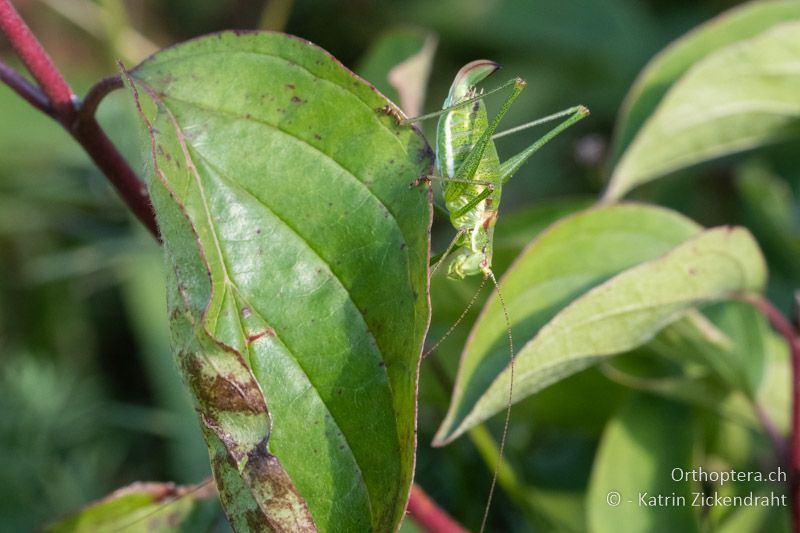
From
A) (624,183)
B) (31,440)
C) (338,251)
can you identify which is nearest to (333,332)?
(338,251)

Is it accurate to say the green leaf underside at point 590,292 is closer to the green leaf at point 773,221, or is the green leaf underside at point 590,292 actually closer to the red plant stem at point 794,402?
the red plant stem at point 794,402

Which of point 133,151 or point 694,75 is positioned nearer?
point 694,75

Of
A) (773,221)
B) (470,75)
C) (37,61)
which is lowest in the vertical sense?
(773,221)

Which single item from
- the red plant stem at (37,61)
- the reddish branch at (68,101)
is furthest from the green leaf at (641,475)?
the red plant stem at (37,61)

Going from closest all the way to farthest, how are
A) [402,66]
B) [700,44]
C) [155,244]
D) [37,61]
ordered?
[37,61] < [402,66] < [700,44] < [155,244]

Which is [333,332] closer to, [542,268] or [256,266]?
[256,266]

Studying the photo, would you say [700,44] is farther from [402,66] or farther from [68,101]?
[68,101]

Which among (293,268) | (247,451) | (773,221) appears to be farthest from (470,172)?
(773,221)

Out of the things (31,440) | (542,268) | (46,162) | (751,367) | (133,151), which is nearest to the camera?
(542,268)
